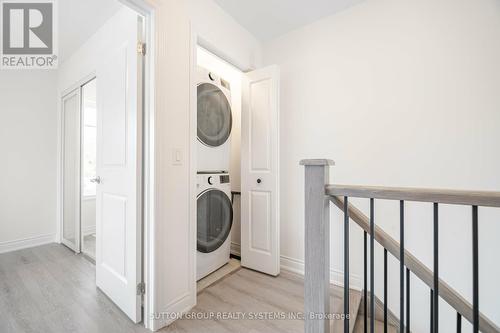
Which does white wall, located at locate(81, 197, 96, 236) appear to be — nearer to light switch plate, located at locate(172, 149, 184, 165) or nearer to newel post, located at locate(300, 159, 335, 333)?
light switch plate, located at locate(172, 149, 184, 165)

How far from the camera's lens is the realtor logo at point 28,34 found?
1.95 m

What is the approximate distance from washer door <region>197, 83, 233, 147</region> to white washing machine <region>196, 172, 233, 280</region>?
36 centimetres

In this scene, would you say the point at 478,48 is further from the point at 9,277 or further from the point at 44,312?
the point at 9,277

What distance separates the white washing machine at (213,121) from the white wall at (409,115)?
2.27 feet

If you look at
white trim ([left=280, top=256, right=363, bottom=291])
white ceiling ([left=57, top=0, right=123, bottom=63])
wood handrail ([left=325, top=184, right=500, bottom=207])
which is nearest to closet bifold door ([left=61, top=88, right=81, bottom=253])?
white ceiling ([left=57, top=0, right=123, bottom=63])

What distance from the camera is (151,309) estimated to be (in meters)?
1.37

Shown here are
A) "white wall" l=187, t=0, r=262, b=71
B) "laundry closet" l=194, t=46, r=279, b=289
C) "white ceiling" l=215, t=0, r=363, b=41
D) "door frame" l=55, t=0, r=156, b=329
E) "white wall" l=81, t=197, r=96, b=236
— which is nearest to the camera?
"door frame" l=55, t=0, r=156, b=329

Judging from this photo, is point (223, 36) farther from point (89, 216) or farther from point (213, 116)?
point (89, 216)

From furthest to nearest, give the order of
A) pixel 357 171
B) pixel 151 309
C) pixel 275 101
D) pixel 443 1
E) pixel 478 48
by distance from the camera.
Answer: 1. pixel 275 101
2. pixel 357 171
3. pixel 443 1
4. pixel 478 48
5. pixel 151 309

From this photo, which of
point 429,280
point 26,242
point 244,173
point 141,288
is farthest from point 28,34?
point 429,280

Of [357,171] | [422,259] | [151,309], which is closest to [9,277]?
[151,309]

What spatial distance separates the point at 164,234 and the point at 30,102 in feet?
9.59

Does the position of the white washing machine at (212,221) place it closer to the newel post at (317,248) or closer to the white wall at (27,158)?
the newel post at (317,248)

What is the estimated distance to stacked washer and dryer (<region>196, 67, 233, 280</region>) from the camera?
6.48 ft
